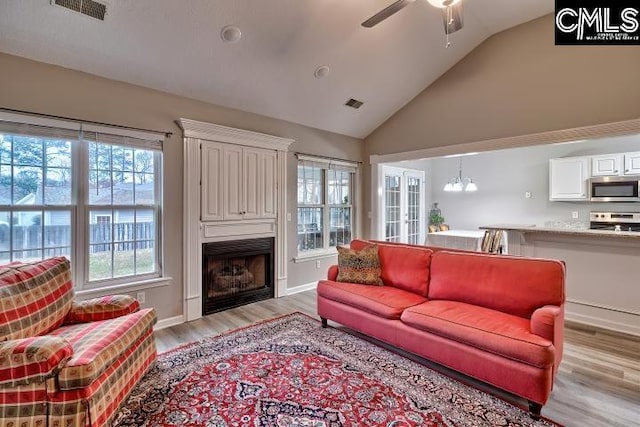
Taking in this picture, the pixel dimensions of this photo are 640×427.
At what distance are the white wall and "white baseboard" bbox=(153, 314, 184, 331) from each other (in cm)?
600

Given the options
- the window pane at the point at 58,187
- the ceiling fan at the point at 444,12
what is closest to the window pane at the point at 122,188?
the window pane at the point at 58,187

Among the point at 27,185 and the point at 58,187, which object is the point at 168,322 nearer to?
the point at 58,187

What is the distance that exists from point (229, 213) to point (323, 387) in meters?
2.43

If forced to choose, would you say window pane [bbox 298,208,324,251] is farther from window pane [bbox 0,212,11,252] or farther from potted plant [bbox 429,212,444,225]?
potted plant [bbox 429,212,444,225]

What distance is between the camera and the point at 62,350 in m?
1.65

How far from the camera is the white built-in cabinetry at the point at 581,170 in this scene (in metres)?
5.06

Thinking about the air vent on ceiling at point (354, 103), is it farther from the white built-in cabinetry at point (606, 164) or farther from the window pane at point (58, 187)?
the white built-in cabinetry at point (606, 164)

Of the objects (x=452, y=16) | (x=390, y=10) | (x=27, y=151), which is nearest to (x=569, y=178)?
(x=452, y=16)

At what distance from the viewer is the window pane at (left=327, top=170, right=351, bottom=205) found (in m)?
5.36

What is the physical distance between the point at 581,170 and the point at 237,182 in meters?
5.90

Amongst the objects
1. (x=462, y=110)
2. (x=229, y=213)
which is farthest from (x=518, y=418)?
(x=462, y=110)

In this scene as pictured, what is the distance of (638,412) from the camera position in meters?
2.01

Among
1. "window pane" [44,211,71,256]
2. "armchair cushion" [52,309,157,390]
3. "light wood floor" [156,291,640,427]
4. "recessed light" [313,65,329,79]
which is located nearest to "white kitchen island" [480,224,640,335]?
"light wood floor" [156,291,640,427]

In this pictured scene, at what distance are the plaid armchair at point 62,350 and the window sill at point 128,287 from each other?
0.73 meters
